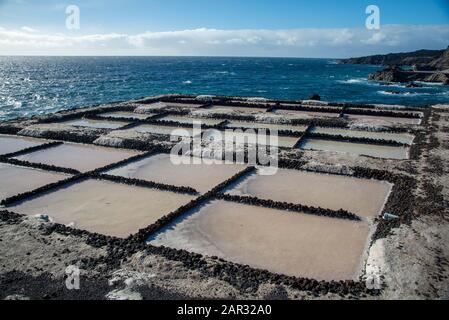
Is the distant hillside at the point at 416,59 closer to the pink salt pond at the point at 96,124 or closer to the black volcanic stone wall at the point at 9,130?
the pink salt pond at the point at 96,124

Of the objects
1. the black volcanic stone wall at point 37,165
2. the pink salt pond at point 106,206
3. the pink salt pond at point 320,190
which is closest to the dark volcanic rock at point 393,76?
the pink salt pond at point 320,190

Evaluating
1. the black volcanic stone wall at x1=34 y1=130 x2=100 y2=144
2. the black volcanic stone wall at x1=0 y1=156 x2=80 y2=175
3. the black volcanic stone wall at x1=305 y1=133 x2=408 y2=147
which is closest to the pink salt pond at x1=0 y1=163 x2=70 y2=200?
the black volcanic stone wall at x1=0 y1=156 x2=80 y2=175

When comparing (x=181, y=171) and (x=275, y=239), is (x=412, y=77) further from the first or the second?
(x=275, y=239)

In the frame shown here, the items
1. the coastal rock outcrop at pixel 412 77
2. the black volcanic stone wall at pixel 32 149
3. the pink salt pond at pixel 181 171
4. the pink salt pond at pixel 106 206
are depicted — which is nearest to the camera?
the pink salt pond at pixel 106 206

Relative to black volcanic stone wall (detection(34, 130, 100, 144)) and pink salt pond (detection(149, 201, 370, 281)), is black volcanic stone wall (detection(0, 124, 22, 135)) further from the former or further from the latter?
pink salt pond (detection(149, 201, 370, 281))
